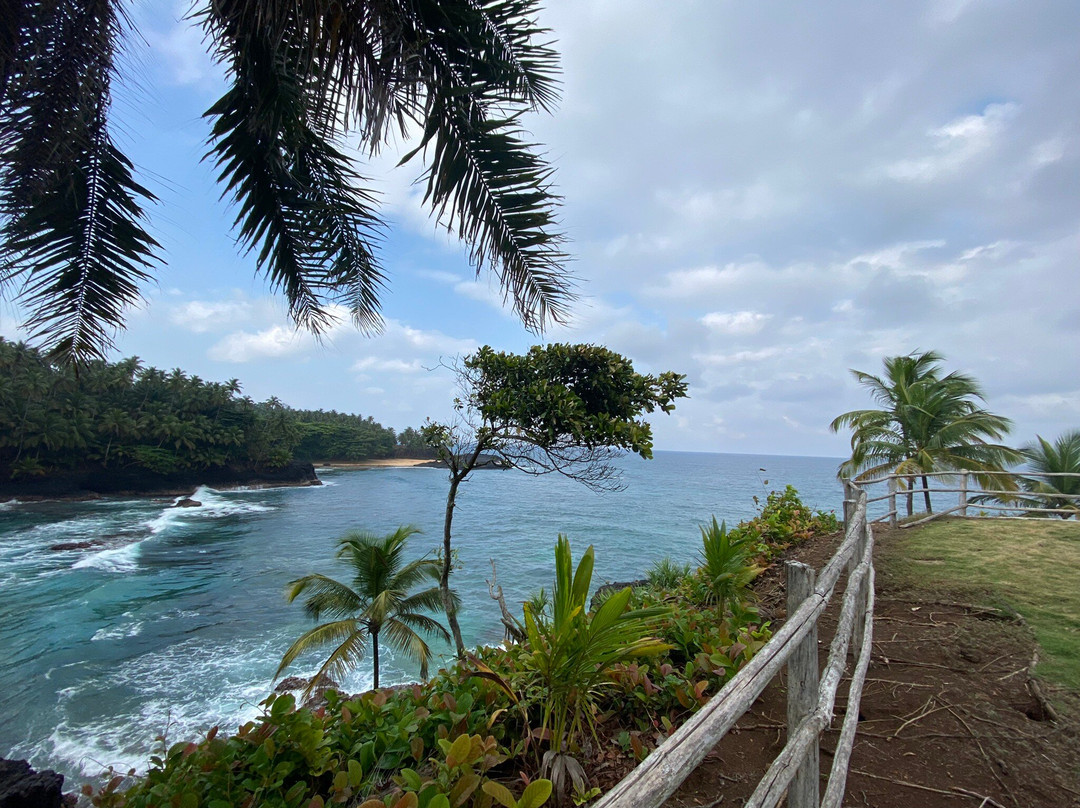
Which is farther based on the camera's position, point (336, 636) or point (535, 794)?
point (336, 636)

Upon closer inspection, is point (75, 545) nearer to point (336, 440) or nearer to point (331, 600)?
point (331, 600)

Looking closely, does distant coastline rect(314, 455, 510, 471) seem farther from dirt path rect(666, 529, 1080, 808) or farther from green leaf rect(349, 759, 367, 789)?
green leaf rect(349, 759, 367, 789)

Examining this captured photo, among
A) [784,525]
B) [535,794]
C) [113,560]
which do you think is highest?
[784,525]

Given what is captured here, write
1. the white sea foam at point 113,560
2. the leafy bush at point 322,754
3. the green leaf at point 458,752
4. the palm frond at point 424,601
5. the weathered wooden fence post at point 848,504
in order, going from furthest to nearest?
1. the white sea foam at point 113,560
2. the palm frond at point 424,601
3. the weathered wooden fence post at point 848,504
4. the leafy bush at point 322,754
5. the green leaf at point 458,752

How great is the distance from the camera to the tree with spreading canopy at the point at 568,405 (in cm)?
704

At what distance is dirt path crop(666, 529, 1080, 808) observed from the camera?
2355 mm

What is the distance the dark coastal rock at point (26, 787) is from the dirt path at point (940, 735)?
23.6 ft

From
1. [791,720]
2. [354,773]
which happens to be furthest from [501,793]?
[791,720]

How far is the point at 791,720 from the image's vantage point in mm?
1815

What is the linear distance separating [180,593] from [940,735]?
23.1 metres

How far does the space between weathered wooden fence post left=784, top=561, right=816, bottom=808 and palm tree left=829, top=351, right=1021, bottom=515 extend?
13143 mm

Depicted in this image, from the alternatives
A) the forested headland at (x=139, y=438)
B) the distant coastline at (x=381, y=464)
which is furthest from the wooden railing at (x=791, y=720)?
the distant coastline at (x=381, y=464)

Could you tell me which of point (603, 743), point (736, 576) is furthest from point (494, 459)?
point (603, 743)

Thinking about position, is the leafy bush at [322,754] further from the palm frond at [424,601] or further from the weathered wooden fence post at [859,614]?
the palm frond at [424,601]
